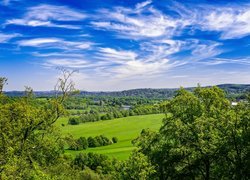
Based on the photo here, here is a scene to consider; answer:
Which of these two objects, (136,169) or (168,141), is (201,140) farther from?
(136,169)

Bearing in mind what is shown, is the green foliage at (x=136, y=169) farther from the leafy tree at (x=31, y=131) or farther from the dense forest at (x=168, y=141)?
the leafy tree at (x=31, y=131)

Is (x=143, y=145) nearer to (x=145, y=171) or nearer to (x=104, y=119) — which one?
(x=145, y=171)

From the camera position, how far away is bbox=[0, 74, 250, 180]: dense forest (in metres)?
22.8

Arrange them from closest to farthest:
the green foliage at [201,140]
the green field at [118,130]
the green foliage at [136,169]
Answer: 1. the green foliage at [201,140]
2. the green foliage at [136,169]
3. the green field at [118,130]

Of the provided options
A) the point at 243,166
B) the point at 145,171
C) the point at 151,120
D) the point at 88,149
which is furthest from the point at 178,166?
the point at 151,120

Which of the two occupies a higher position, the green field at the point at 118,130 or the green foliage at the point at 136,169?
the green foliage at the point at 136,169

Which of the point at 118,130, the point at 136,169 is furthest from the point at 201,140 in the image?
the point at 118,130

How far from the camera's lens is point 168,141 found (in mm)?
27203

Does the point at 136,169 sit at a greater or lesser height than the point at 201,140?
lesser

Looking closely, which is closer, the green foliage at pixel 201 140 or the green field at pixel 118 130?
the green foliage at pixel 201 140

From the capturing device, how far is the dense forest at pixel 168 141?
899 inches

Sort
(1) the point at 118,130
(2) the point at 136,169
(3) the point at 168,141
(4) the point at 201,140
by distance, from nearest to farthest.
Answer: (4) the point at 201,140 → (2) the point at 136,169 → (3) the point at 168,141 → (1) the point at 118,130

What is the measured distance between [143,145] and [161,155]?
292 cm

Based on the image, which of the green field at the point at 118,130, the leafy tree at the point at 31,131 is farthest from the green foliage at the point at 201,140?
the green field at the point at 118,130
